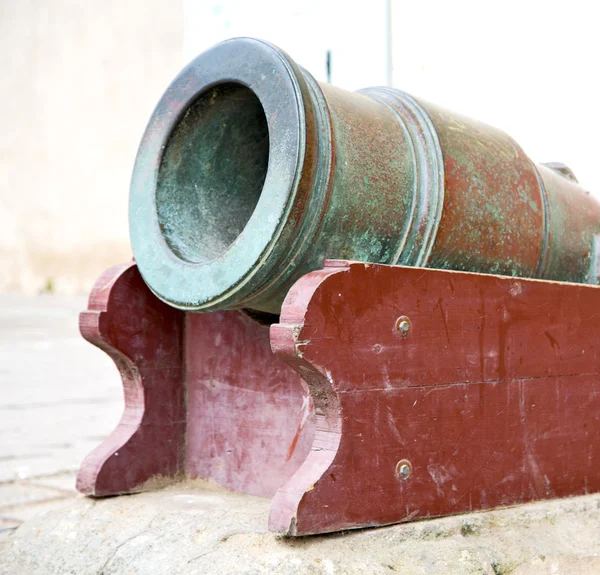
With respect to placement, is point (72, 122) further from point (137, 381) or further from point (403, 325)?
point (403, 325)

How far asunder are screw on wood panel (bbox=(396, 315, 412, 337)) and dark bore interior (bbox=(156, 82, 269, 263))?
53 centimetres

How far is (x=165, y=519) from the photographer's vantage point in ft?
6.80

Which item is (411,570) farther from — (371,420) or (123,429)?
(123,429)

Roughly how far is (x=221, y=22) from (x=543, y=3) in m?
1.71

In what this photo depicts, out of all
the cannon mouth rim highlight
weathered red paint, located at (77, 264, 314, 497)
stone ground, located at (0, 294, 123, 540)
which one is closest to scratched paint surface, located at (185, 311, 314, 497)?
weathered red paint, located at (77, 264, 314, 497)

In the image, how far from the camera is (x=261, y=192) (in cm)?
200

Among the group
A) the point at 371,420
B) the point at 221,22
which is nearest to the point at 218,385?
the point at 371,420

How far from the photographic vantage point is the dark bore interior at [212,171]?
220 cm

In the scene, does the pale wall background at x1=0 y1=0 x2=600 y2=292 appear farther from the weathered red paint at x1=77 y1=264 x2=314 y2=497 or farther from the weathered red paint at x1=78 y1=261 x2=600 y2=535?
the weathered red paint at x1=77 y1=264 x2=314 y2=497

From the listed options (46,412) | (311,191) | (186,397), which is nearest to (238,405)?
(186,397)

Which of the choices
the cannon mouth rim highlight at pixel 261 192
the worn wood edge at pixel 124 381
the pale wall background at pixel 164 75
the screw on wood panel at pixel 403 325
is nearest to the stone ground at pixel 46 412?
the worn wood edge at pixel 124 381

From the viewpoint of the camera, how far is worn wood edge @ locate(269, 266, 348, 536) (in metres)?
1.68

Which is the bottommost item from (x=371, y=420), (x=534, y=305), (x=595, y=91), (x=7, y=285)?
(x=7, y=285)

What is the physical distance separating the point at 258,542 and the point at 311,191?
73 cm
